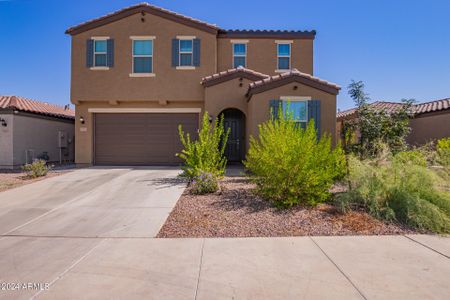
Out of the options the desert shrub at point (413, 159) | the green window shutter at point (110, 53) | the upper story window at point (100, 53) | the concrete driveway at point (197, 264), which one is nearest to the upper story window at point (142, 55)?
the green window shutter at point (110, 53)

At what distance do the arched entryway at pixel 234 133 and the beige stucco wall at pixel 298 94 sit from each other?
9.48 feet

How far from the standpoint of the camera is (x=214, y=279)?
10.8ft

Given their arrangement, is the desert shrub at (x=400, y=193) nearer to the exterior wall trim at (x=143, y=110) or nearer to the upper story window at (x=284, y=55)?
the exterior wall trim at (x=143, y=110)

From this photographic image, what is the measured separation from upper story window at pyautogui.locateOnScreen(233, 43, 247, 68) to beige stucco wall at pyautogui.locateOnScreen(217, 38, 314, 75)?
0.16 m

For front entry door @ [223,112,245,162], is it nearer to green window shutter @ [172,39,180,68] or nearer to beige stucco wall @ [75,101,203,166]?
beige stucco wall @ [75,101,203,166]

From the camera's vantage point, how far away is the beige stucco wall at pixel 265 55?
14180mm

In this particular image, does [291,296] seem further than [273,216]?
No

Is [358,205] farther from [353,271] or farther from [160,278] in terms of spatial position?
[160,278]

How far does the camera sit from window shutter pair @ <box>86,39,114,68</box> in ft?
44.1

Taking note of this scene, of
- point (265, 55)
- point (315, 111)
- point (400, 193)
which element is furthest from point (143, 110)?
point (400, 193)

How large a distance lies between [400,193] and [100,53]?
1404 centimetres

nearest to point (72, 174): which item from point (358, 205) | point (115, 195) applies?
point (115, 195)

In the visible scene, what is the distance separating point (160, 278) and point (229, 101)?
32.9 feet

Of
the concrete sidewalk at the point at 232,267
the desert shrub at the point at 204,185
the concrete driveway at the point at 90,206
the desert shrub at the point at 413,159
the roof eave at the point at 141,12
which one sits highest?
the roof eave at the point at 141,12
